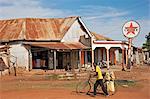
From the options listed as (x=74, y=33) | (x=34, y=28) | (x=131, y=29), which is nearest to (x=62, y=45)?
(x=34, y=28)

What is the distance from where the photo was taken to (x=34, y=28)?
33625 mm

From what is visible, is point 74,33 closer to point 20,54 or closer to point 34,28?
point 34,28

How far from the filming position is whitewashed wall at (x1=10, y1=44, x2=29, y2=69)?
3166 centimetres

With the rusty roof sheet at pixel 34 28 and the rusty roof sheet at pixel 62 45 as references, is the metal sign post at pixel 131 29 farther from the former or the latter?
the rusty roof sheet at pixel 34 28

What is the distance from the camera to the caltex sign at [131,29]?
59.3 feet

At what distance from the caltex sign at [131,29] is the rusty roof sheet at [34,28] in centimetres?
1460

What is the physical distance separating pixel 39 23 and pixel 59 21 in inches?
90.0

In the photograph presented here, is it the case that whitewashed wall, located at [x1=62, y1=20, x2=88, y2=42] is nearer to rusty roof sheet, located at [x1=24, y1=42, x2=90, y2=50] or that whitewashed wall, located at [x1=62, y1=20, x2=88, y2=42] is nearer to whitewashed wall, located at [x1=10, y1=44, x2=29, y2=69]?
rusty roof sheet, located at [x1=24, y1=42, x2=90, y2=50]

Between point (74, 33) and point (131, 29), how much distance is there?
17.4 m

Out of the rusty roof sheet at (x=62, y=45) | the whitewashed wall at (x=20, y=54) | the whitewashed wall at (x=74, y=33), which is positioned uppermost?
the whitewashed wall at (x=74, y=33)

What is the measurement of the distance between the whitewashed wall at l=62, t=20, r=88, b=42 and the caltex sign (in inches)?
642

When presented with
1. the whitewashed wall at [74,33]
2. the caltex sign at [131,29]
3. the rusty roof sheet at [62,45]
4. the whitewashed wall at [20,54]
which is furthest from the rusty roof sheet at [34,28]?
the caltex sign at [131,29]

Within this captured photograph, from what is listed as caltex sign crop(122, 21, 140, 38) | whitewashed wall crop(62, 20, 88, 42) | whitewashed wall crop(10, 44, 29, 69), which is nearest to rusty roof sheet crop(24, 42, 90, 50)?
whitewashed wall crop(62, 20, 88, 42)

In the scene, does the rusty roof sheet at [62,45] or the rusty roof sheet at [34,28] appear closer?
the rusty roof sheet at [62,45]
